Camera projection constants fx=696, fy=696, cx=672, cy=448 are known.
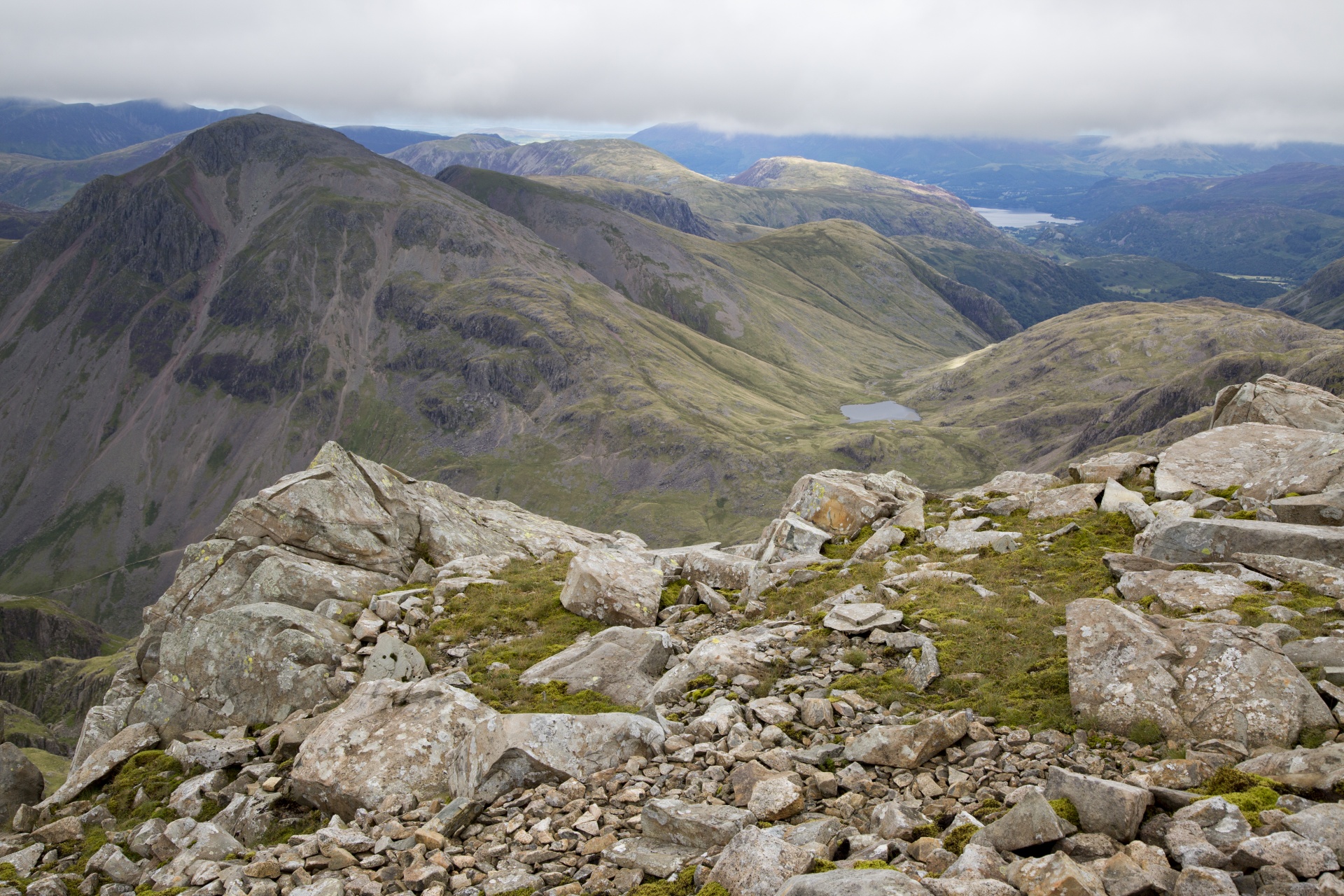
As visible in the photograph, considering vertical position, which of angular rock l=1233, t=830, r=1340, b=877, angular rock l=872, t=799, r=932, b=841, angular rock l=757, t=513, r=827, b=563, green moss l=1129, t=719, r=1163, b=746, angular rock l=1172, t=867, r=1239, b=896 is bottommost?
angular rock l=757, t=513, r=827, b=563

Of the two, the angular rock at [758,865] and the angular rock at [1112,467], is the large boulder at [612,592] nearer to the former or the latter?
the angular rock at [758,865]

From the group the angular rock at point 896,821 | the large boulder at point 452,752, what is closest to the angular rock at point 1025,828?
the angular rock at point 896,821

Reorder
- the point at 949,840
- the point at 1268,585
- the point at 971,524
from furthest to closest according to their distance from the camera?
the point at 971,524, the point at 1268,585, the point at 949,840

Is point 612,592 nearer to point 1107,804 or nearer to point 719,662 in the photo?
point 719,662

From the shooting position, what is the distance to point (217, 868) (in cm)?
1345

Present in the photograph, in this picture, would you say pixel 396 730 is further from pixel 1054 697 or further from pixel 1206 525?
pixel 1206 525

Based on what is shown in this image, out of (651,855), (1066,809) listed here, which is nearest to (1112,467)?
(1066,809)

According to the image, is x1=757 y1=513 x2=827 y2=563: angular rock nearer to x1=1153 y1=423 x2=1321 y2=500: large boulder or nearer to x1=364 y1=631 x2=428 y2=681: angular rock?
x1=1153 y1=423 x2=1321 y2=500: large boulder

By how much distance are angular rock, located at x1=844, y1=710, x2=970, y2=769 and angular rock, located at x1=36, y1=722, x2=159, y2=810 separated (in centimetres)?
1958

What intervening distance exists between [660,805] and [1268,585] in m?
16.2

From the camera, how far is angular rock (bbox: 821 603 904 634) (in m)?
18.9

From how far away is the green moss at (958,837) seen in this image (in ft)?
34.8

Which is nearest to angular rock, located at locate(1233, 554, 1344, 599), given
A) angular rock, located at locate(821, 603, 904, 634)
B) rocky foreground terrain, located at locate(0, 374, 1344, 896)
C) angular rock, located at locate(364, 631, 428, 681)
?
rocky foreground terrain, located at locate(0, 374, 1344, 896)

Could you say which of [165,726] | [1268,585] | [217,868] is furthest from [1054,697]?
[165,726]
